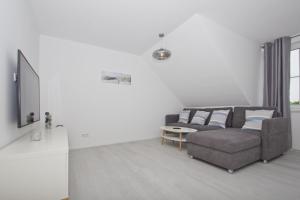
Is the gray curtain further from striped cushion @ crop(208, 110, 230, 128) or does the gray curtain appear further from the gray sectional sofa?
striped cushion @ crop(208, 110, 230, 128)

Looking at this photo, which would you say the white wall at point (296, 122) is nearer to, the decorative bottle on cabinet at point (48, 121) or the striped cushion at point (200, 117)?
the striped cushion at point (200, 117)

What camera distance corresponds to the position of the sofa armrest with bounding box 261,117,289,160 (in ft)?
7.92

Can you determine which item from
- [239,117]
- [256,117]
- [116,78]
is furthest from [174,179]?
[116,78]

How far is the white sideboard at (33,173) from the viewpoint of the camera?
44.9 inches

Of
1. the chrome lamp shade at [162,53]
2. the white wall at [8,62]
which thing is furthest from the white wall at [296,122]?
the white wall at [8,62]

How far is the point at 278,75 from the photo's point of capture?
326 cm

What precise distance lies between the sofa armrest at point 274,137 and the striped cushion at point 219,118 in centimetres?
99

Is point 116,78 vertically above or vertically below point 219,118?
above

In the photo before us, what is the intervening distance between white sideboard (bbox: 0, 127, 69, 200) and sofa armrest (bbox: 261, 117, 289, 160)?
2814 millimetres

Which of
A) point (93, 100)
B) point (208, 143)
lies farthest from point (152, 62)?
point (208, 143)

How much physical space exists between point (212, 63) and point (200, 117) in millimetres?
1450

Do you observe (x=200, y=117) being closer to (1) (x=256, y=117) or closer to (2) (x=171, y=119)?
(2) (x=171, y=119)

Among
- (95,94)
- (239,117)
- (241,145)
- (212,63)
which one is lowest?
(241,145)

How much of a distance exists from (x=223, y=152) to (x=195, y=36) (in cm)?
215
